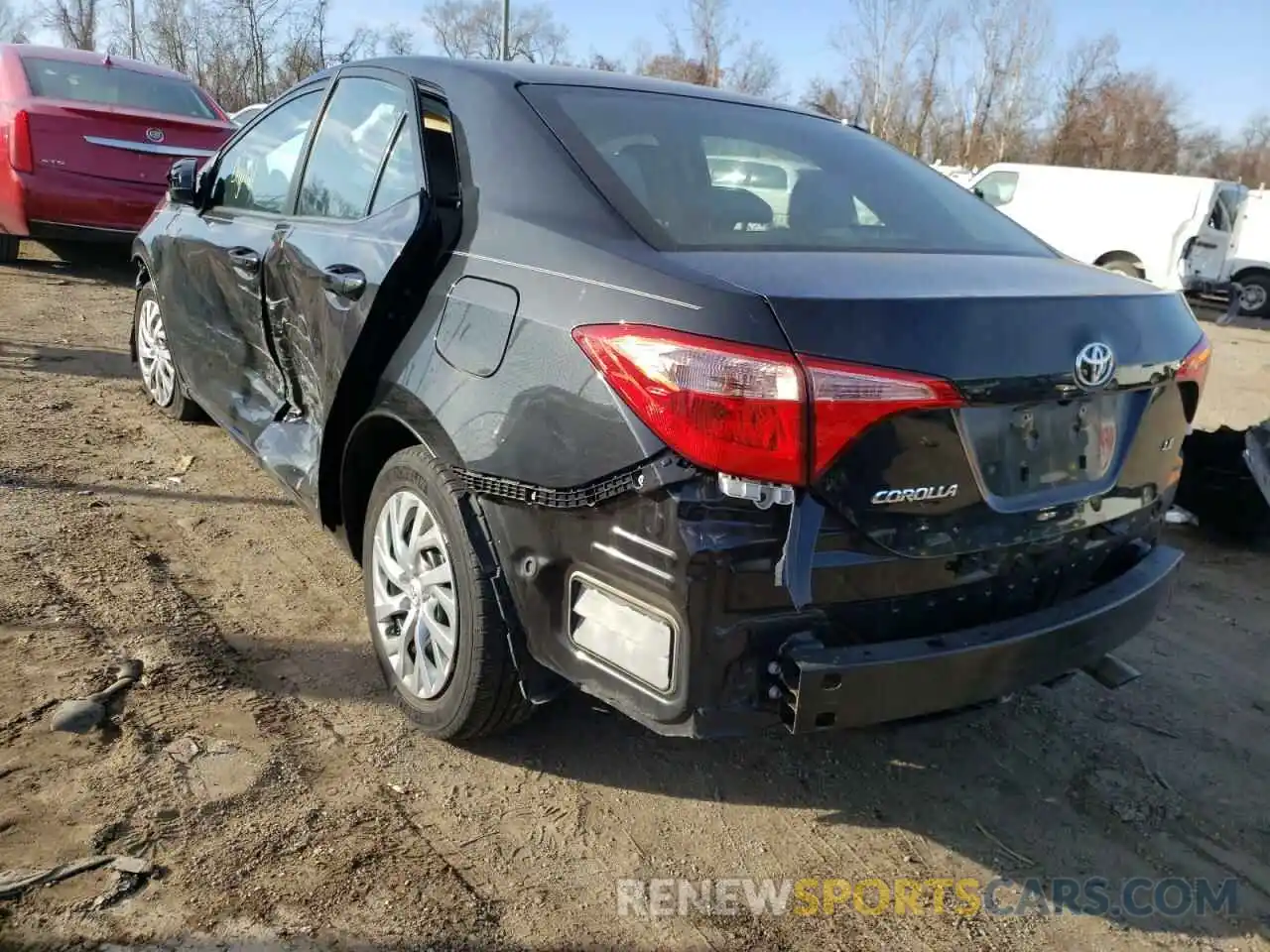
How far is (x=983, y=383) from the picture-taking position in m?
2.06

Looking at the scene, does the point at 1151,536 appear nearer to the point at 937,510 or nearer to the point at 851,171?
the point at 937,510

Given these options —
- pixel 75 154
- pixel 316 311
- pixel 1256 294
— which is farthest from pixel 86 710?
pixel 1256 294

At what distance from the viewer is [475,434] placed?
7.75ft

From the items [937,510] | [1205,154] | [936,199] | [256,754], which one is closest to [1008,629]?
[937,510]

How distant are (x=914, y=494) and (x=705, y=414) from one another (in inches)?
18.3

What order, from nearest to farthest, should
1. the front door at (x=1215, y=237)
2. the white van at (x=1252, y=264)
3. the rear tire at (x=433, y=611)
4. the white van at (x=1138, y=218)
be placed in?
the rear tire at (x=433, y=611)
the white van at (x=1138, y=218)
the front door at (x=1215, y=237)
the white van at (x=1252, y=264)

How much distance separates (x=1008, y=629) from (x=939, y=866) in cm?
64

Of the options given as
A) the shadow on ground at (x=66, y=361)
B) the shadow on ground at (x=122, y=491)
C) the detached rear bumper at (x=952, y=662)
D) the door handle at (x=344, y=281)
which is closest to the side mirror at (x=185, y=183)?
the shadow on ground at (x=122, y=491)

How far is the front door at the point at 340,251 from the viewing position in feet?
9.14

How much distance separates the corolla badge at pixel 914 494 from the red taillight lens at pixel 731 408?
0.19 meters

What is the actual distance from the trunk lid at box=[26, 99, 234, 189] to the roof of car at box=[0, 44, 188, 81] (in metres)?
0.92

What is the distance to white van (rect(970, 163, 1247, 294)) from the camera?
563 inches

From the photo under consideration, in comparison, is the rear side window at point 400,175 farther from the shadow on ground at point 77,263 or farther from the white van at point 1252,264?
the white van at point 1252,264

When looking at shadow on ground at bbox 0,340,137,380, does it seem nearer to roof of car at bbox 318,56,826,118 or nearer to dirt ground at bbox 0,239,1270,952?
dirt ground at bbox 0,239,1270,952
